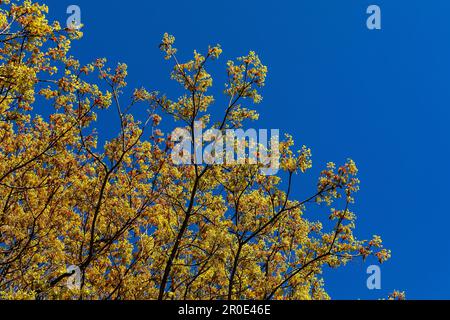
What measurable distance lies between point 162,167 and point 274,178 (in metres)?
5.41

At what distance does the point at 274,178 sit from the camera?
18.3 m

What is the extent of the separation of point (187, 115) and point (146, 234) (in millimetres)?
6306
